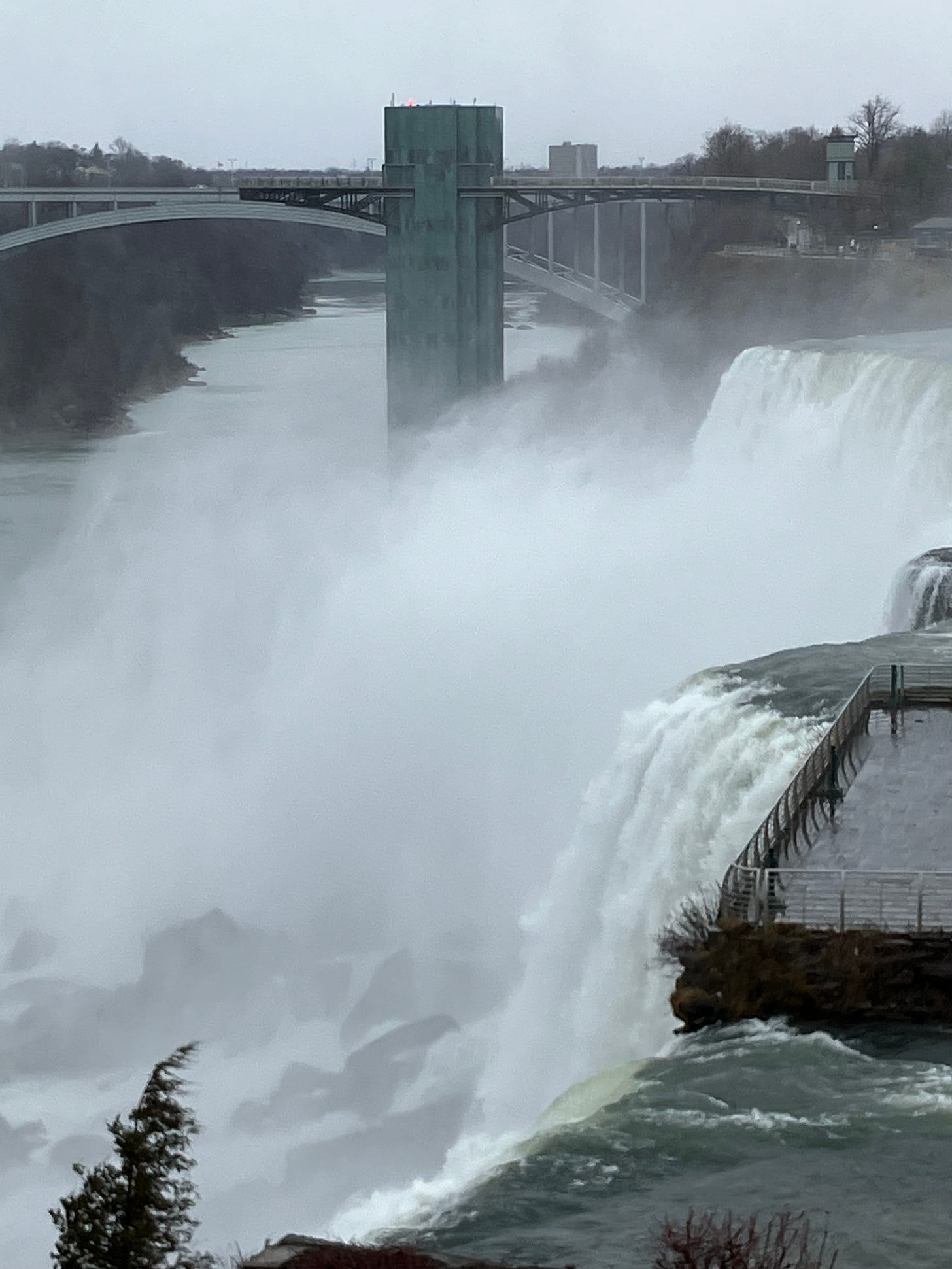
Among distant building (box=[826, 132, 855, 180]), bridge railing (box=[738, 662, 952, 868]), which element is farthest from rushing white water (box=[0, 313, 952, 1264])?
distant building (box=[826, 132, 855, 180])

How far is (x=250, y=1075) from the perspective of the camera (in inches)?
670

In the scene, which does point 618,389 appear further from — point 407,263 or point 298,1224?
point 298,1224

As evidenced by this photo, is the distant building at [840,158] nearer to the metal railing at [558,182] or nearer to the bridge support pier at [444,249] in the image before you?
the metal railing at [558,182]

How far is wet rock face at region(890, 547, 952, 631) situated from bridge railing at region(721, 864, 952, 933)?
7.55 metres

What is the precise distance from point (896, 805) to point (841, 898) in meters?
2.04

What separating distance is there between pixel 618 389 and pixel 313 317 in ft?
96.8

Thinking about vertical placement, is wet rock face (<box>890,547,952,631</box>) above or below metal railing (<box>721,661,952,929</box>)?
above

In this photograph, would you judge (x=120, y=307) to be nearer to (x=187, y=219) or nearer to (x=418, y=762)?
(x=187, y=219)

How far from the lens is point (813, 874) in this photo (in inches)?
422

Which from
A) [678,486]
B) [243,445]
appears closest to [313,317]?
[243,445]

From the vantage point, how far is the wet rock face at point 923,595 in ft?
59.9

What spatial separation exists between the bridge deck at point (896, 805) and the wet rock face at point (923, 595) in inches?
153

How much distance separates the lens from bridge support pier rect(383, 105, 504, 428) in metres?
37.1

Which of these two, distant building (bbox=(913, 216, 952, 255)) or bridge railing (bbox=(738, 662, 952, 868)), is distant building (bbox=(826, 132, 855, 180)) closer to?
distant building (bbox=(913, 216, 952, 255))
